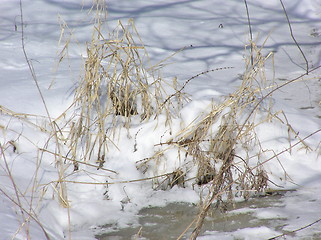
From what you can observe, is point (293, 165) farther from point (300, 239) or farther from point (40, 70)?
point (40, 70)

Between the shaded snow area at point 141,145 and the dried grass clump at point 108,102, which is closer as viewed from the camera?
the shaded snow area at point 141,145

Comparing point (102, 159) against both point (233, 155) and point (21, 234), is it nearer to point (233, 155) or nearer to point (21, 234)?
point (233, 155)

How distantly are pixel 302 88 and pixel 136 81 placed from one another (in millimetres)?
1501

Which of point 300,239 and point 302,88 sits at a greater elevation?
point 302,88

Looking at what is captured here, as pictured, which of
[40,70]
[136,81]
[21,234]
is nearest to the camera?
[21,234]

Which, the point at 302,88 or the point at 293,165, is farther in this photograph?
the point at 302,88

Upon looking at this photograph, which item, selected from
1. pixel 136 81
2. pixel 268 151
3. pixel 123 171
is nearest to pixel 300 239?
pixel 268 151

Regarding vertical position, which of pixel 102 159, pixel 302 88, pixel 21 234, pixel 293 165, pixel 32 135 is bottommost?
pixel 21 234

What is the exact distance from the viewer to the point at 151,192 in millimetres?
3078

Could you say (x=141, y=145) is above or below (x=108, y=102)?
below

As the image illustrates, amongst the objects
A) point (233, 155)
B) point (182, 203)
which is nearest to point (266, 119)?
point (233, 155)

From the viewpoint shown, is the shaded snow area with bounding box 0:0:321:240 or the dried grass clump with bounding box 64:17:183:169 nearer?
the shaded snow area with bounding box 0:0:321:240

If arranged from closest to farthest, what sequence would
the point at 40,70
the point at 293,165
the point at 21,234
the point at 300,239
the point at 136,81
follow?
the point at 21,234, the point at 300,239, the point at 293,165, the point at 136,81, the point at 40,70

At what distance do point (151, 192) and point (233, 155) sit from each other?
1.70 ft
